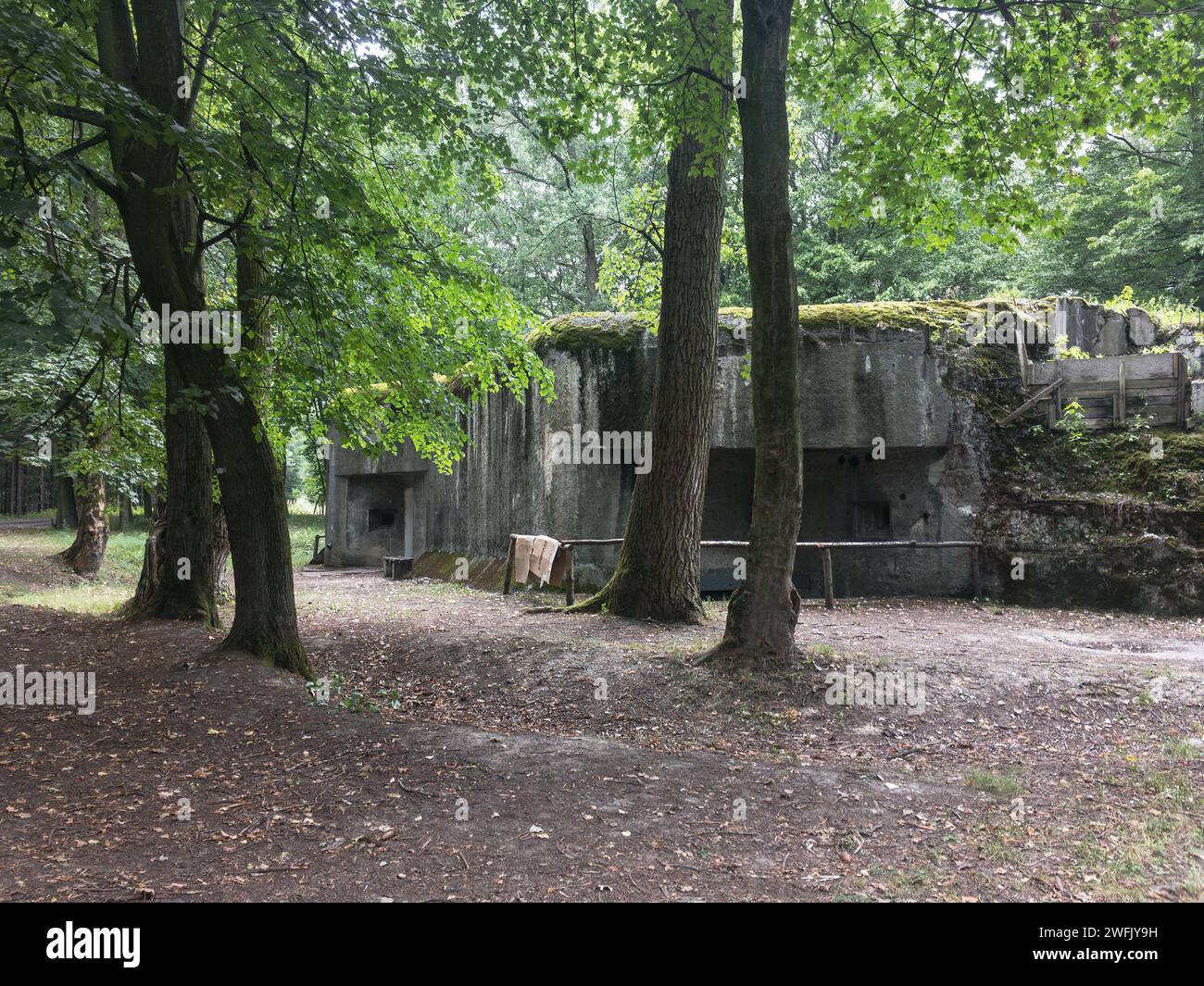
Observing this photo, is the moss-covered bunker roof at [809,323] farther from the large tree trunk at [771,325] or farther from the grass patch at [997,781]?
the grass patch at [997,781]

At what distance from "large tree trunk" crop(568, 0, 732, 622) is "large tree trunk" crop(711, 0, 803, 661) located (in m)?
2.61

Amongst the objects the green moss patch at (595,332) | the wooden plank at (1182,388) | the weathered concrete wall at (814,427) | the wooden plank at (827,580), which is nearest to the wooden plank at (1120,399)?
the wooden plank at (1182,388)

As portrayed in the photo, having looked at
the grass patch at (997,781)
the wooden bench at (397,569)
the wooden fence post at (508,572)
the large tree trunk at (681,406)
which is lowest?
the grass patch at (997,781)

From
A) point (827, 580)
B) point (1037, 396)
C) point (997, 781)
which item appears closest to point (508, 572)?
point (827, 580)

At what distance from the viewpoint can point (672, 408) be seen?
9844mm

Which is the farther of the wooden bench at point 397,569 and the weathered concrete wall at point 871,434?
the wooden bench at point 397,569

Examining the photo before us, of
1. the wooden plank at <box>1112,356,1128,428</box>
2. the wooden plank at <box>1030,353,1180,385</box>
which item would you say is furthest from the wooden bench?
the wooden plank at <box>1112,356,1128,428</box>

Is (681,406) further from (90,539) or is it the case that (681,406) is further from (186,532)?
(90,539)

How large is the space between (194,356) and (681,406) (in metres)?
5.17

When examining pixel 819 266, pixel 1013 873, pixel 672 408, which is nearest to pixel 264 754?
pixel 1013 873

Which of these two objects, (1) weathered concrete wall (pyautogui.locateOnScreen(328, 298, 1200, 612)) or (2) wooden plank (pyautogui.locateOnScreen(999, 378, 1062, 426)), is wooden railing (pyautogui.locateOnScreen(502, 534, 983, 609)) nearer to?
(1) weathered concrete wall (pyautogui.locateOnScreen(328, 298, 1200, 612))

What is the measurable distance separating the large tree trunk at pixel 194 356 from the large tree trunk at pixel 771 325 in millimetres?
4238

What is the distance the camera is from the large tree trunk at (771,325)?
23.2 ft

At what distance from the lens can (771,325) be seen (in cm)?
711
